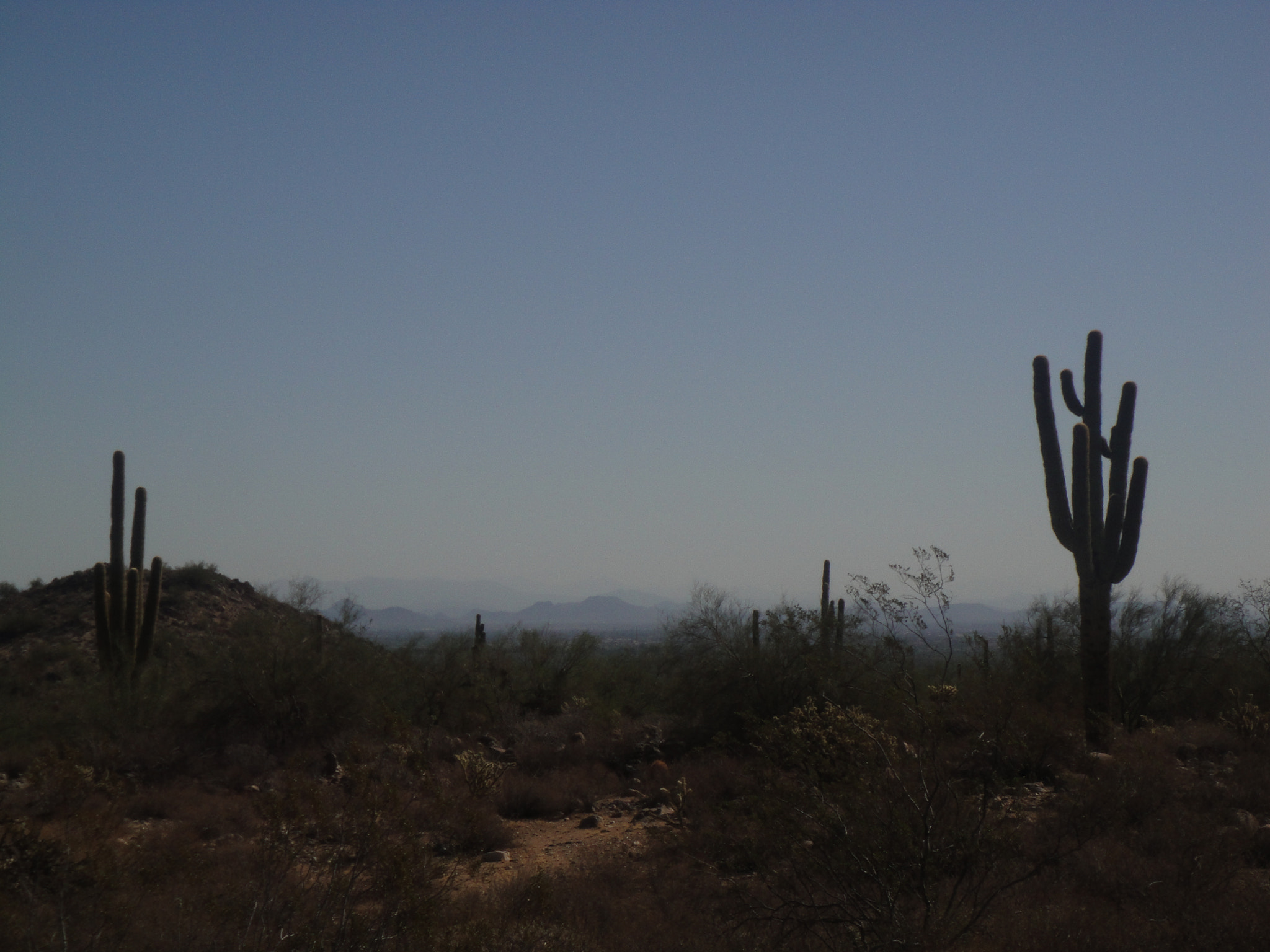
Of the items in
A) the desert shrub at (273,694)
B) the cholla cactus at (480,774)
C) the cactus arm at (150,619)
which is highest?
the cactus arm at (150,619)

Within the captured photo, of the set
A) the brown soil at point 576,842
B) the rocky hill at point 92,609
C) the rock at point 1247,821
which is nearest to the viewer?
the rock at point 1247,821

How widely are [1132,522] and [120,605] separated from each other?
20.7 m

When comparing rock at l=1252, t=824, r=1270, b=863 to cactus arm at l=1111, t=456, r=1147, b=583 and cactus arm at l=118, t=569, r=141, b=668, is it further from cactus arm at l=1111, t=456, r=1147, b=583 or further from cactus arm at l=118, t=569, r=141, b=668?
cactus arm at l=118, t=569, r=141, b=668

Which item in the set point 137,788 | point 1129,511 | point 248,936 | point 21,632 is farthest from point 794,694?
point 21,632

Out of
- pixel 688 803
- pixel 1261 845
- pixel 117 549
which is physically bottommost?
pixel 688 803

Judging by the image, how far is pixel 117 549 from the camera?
20375 mm

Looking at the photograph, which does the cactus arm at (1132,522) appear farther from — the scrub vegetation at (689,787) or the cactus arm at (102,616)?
the cactus arm at (102,616)

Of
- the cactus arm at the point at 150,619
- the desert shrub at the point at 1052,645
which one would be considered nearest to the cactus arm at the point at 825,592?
the desert shrub at the point at 1052,645

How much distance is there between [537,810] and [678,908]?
634 cm

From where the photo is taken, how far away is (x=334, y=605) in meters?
27.3

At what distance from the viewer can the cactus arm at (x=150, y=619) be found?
20.4m

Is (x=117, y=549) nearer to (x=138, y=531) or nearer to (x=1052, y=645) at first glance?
(x=138, y=531)

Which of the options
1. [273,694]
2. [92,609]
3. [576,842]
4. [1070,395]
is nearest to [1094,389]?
[1070,395]

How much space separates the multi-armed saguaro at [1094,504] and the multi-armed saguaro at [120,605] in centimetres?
1867
